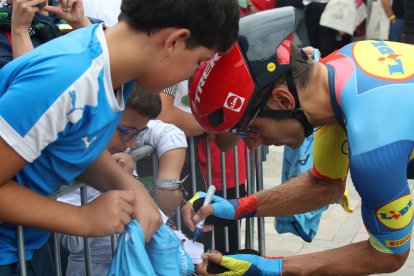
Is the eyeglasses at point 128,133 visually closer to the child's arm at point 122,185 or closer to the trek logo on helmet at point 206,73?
→ the trek logo on helmet at point 206,73

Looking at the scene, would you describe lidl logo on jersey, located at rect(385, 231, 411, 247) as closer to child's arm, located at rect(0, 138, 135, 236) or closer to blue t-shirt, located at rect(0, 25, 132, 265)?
child's arm, located at rect(0, 138, 135, 236)

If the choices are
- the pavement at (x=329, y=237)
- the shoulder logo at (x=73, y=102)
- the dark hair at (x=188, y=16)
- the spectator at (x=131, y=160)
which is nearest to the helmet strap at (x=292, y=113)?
the spectator at (x=131, y=160)

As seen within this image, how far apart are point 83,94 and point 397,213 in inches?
52.9

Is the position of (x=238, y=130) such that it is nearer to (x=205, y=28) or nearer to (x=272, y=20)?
(x=272, y=20)

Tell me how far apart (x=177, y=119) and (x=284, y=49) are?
1.04 m

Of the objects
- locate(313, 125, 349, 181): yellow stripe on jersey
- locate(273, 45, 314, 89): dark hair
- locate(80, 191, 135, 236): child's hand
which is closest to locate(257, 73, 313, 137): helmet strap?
locate(273, 45, 314, 89): dark hair

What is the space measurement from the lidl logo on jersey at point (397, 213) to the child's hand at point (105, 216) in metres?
1.02

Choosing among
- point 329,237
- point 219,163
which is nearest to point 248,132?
point 219,163

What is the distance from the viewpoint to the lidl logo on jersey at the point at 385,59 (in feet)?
9.70

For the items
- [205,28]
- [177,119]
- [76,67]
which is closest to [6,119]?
[76,67]

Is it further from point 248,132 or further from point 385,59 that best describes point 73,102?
point 385,59

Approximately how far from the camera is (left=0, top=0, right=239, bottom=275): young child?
2.17 metres

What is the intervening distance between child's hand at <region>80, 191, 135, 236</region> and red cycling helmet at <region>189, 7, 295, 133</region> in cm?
71

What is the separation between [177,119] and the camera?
3.89 m
